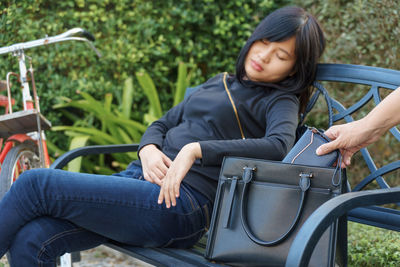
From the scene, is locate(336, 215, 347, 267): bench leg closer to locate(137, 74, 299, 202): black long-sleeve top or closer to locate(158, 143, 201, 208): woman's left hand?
locate(137, 74, 299, 202): black long-sleeve top

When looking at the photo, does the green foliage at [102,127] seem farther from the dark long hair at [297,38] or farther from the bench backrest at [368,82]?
the bench backrest at [368,82]

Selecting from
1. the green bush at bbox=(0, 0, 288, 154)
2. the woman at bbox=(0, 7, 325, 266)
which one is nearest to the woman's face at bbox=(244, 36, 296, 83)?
the woman at bbox=(0, 7, 325, 266)

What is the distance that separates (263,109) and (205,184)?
41cm

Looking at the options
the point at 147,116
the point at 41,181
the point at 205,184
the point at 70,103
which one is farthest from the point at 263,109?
the point at 70,103

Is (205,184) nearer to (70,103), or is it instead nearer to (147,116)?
(147,116)

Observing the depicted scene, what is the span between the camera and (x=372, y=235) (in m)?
2.84

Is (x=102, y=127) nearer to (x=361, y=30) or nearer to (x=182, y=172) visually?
(x=361, y=30)

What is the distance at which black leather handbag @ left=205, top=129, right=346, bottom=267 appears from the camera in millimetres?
1561

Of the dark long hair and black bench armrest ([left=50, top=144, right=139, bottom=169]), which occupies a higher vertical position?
the dark long hair

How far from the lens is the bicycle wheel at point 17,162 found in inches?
92.4

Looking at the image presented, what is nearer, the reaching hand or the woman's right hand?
the reaching hand

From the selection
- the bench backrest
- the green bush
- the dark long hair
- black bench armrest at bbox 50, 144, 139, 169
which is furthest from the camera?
the green bush

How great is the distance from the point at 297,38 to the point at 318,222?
1048 mm

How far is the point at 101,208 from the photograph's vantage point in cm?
181
